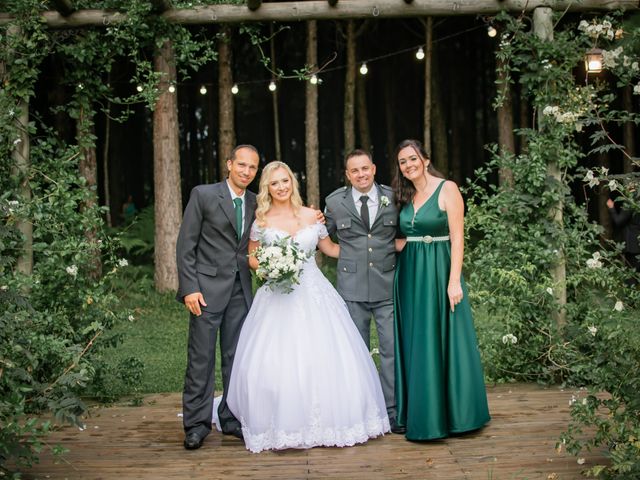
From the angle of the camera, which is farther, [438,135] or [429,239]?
[438,135]

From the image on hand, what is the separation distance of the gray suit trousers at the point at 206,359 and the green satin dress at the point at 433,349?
113 centimetres

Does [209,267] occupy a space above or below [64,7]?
below

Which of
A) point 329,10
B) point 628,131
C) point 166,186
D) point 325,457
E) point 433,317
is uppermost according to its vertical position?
point 329,10

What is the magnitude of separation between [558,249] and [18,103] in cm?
468

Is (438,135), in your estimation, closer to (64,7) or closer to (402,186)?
(64,7)

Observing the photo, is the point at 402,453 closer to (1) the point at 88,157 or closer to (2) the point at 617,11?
(2) the point at 617,11

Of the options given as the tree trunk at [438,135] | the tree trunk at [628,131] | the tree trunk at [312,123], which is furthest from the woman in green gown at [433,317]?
the tree trunk at [438,135]

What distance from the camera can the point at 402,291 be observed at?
540 cm

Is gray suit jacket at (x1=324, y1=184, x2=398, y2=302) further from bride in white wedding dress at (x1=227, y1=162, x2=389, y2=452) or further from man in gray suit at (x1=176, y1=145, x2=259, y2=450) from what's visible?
man in gray suit at (x1=176, y1=145, x2=259, y2=450)

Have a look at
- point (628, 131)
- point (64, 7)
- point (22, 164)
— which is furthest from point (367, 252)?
point (628, 131)

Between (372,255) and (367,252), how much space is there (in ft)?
0.13

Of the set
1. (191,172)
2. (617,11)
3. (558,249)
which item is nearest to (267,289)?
(558,249)

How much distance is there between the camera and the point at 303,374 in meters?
4.95

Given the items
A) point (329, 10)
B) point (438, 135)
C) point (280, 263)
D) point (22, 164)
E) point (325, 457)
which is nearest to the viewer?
point (325, 457)
